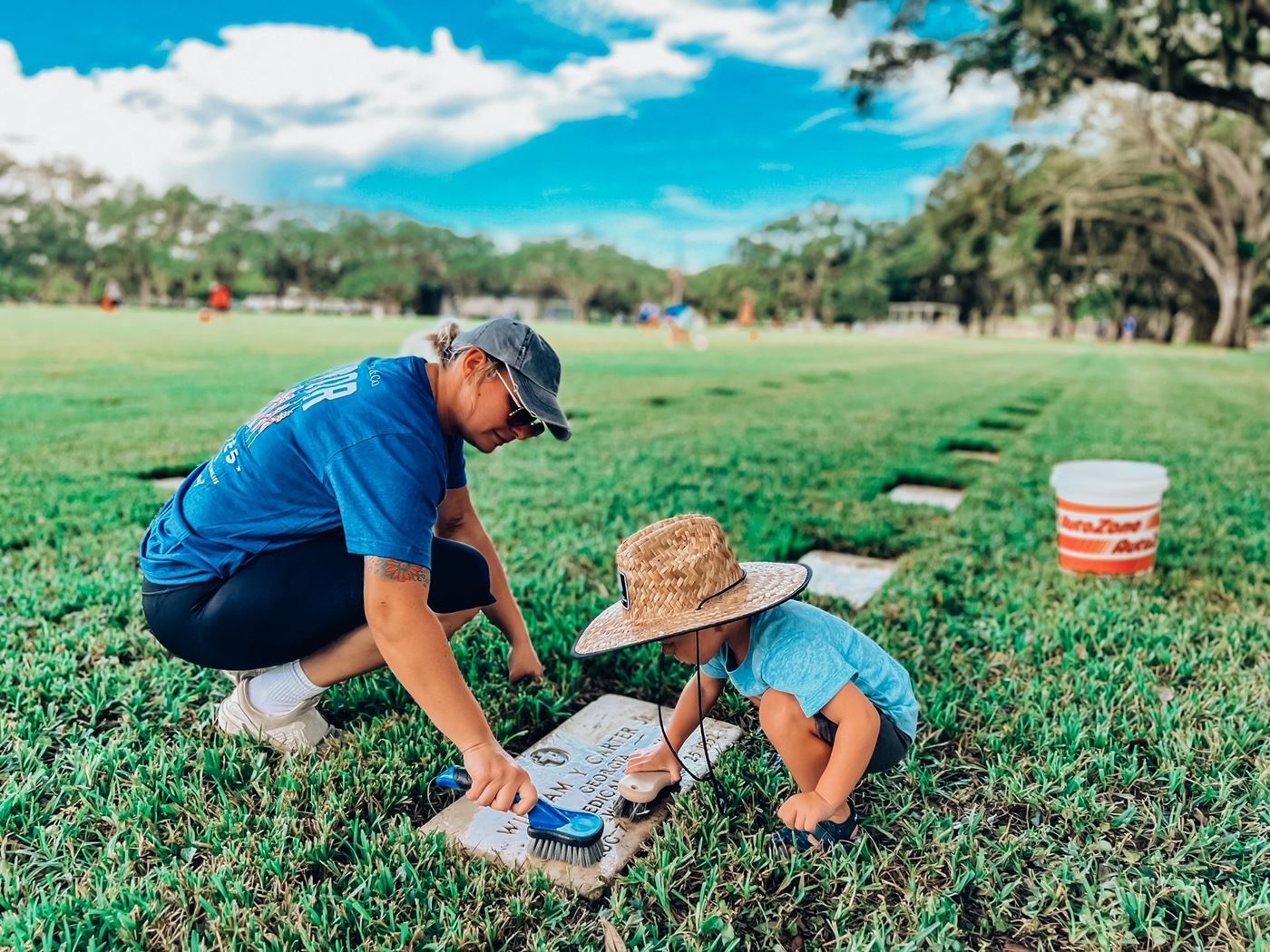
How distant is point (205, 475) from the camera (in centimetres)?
202

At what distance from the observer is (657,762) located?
6.06 feet

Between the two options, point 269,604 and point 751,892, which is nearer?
point 751,892

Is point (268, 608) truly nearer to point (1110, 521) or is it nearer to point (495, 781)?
point (495, 781)

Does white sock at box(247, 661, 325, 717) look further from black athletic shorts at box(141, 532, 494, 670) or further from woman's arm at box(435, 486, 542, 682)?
woman's arm at box(435, 486, 542, 682)

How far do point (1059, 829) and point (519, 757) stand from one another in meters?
1.16

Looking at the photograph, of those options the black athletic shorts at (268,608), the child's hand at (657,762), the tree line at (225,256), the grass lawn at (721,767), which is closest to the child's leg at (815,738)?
the grass lawn at (721,767)

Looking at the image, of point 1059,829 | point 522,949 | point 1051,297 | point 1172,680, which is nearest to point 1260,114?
point 1172,680

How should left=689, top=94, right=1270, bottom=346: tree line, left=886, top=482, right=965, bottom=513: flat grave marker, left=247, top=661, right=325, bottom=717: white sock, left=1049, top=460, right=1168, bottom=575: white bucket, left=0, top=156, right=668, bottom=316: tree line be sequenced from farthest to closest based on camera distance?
left=0, top=156, right=668, bottom=316: tree line < left=689, top=94, right=1270, bottom=346: tree line < left=886, top=482, right=965, bottom=513: flat grave marker < left=1049, top=460, right=1168, bottom=575: white bucket < left=247, top=661, right=325, bottom=717: white sock

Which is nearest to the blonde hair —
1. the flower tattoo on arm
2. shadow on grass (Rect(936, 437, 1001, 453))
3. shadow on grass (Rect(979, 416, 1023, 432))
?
the flower tattoo on arm

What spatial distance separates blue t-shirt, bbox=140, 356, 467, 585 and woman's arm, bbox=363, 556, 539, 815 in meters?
0.05

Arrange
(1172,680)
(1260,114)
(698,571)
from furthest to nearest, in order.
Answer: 1. (1260,114)
2. (1172,680)
3. (698,571)

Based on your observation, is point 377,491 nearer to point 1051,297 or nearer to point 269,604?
point 269,604

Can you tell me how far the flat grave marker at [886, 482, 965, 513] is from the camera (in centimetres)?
463

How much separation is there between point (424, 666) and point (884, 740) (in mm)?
936
